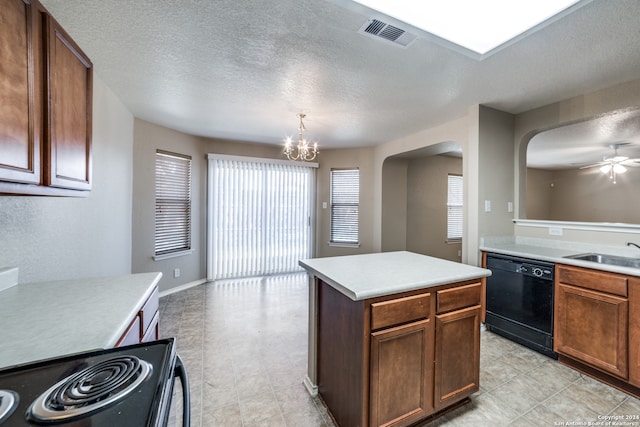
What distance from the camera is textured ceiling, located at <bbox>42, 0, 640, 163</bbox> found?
1.53 metres

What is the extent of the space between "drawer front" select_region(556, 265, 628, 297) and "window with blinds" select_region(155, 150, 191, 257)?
15.2 feet

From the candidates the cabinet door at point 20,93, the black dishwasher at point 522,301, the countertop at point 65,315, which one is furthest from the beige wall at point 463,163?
the cabinet door at point 20,93

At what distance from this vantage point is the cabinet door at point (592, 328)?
1.82 meters

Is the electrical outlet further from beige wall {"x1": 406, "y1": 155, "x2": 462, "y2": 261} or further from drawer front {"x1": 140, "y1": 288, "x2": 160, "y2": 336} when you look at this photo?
drawer front {"x1": 140, "y1": 288, "x2": 160, "y2": 336}

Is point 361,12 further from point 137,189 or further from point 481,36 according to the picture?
point 137,189

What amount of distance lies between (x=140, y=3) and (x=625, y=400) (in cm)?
405

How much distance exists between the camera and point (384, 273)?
1.59 metres

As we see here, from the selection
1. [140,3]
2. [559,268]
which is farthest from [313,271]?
[559,268]

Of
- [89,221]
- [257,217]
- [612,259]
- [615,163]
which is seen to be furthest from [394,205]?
[89,221]

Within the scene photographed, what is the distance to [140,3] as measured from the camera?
57.7 inches

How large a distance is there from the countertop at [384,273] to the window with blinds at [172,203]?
2922 millimetres

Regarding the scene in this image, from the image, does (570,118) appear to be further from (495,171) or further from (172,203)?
(172,203)

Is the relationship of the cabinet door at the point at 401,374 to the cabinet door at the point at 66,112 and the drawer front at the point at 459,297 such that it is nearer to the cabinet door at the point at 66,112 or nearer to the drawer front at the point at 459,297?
the drawer front at the point at 459,297

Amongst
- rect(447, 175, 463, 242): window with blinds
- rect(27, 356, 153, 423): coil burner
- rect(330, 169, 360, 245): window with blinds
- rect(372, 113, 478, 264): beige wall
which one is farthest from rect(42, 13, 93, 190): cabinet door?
rect(447, 175, 463, 242): window with blinds
